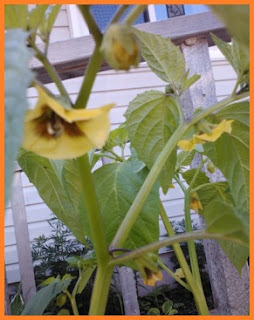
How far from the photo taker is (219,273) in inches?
37.2

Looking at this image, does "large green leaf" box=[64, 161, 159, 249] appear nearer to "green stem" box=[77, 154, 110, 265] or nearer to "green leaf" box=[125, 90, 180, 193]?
"green leaf" box=[125, 90, 180, 193]

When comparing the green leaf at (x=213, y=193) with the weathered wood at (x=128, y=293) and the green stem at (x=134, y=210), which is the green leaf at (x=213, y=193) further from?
the weathered wood at (x=128, y=293)

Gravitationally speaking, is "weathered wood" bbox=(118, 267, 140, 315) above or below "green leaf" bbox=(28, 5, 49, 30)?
below

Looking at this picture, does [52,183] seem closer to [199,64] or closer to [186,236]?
[186,236]

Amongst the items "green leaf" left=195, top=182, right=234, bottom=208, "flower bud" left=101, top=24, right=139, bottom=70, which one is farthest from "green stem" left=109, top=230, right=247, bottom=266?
"green leaf" left=195, top=182, right=234, bottom=208

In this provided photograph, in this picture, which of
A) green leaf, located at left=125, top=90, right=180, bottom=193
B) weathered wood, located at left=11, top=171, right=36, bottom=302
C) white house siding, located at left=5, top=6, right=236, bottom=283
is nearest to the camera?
green leaf, located at left=125, top=90, right=180, bottom=193

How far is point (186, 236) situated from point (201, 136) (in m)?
0.09

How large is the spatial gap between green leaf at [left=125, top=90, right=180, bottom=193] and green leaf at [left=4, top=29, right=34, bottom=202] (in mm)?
295

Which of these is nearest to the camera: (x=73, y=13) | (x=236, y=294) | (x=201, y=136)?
(x=201, y=136)

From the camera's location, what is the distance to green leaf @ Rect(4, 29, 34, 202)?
0.56ft

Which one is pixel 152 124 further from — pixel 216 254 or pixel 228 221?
pixel 216 254

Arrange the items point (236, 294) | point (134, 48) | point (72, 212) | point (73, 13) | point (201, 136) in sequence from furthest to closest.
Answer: point (73, 13)
point (236, 294)
point (72, 212)
point (201, 136)
point (134, 48)

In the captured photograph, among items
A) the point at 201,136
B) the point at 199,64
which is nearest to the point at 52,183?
the point at 201,136

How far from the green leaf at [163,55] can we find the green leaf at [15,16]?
190 mm
